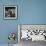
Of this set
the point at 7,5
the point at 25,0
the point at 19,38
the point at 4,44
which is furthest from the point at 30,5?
the point at 4,44

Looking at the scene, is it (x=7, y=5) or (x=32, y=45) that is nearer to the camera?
(x=32, y=45)

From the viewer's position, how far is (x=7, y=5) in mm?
4484

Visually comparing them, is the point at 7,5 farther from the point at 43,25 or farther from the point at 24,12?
the point at 43,25

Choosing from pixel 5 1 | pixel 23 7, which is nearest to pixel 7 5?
pixel 5 1

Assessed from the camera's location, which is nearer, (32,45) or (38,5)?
(32,45)

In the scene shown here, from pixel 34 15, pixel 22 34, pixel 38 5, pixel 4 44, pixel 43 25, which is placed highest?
pixel 38 5

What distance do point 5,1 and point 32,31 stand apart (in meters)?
1.34

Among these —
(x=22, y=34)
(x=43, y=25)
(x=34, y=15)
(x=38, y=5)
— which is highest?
(x=38, y=5)

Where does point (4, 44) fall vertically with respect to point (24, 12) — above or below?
below

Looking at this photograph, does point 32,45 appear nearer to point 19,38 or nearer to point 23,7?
point 19,38

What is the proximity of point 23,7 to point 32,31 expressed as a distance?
86 centimetres

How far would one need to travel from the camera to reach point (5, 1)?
451cm

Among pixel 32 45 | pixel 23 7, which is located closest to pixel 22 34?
pixel 32 45

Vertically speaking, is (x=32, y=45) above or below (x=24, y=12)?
below
